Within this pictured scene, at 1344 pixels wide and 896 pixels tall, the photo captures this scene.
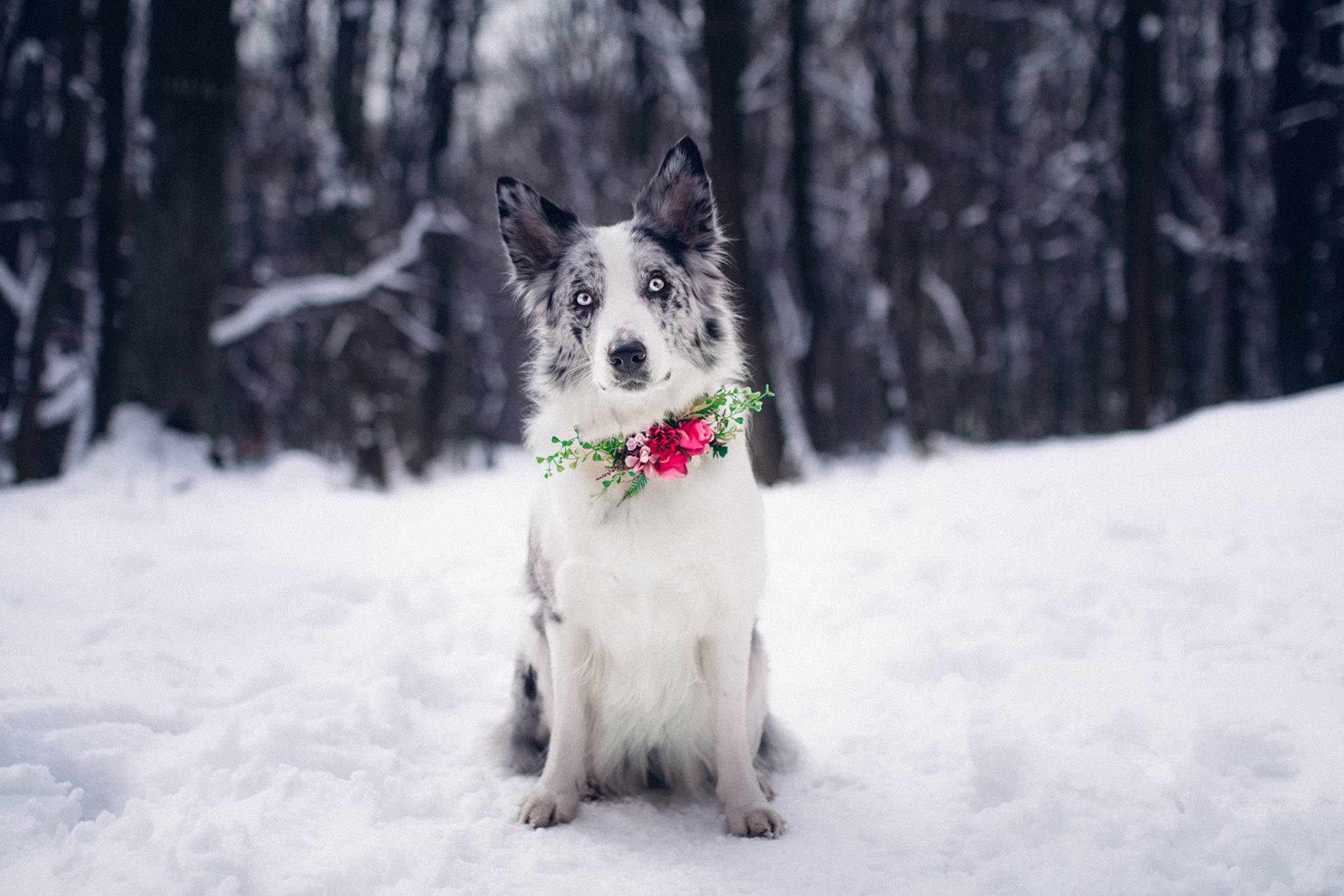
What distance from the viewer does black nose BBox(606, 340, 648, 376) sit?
7.93ft

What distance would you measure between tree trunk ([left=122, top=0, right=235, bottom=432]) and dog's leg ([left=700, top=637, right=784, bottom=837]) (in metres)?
6.55

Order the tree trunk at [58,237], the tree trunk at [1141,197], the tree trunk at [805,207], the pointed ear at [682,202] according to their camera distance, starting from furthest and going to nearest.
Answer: the tree trunk at [805,207] < the tree trunk at [1141,197] < the tree trunk at [58,237] < the pointed ear at [682,202]

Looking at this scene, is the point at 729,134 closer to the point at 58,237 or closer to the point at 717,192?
the point at 717,192

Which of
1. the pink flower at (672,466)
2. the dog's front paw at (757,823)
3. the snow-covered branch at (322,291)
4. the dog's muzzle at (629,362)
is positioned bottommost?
the dog's front paw at (757,823)

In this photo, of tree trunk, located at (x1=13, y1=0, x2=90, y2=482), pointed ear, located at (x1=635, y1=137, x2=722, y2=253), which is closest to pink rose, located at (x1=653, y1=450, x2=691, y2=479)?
pointed ear, located at (x1=635, y1=137, x2=722, y2=253)

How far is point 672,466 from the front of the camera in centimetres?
248

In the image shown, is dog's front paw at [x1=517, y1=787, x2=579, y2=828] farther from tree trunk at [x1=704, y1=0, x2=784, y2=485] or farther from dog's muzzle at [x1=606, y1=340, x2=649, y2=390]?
tree trunk at [x1=704, y1=0, x2=784, y2=485]

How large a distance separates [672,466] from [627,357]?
39 centimetres

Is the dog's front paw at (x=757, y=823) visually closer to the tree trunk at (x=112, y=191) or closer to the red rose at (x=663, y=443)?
the red rose at (x=663, y=443)

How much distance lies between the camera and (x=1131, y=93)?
34.9 ft

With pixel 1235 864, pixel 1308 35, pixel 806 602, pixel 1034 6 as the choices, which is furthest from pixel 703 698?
pixel 1034 6

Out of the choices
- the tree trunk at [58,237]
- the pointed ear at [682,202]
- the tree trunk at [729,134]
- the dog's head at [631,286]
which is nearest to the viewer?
the dog's head at [631,286]

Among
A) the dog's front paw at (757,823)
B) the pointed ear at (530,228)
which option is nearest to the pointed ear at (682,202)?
the pointed ear at (530,228)

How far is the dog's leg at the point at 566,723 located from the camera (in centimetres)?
260
